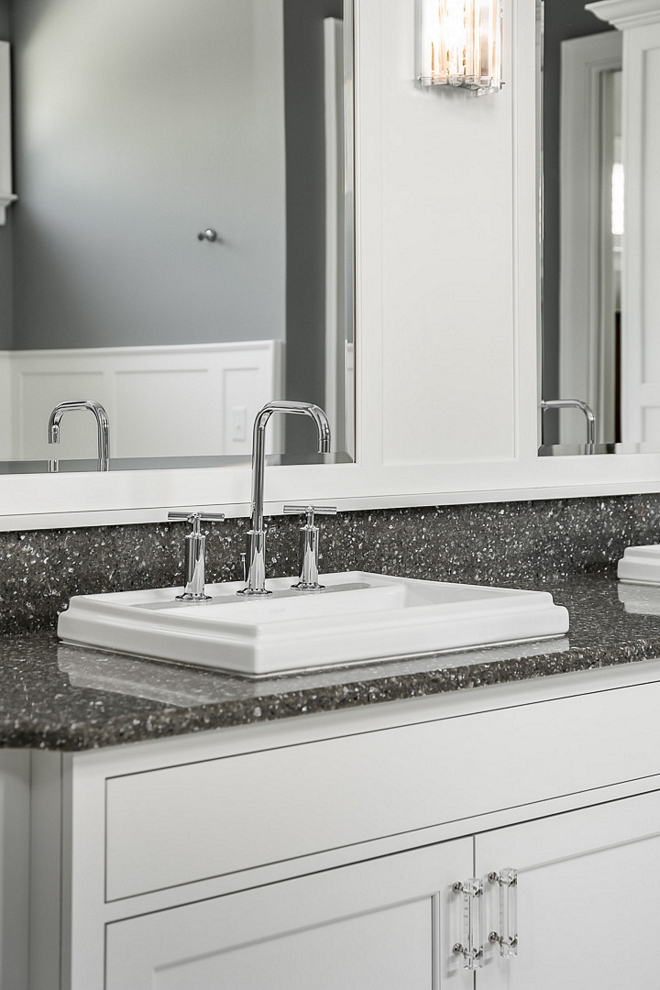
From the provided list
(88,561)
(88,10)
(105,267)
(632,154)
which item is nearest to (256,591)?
(88,561)

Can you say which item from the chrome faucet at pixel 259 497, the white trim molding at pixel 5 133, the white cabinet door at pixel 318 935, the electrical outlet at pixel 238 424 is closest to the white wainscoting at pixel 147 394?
the electrical outlet at pixel 238 424

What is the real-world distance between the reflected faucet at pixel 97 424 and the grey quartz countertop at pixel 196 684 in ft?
0.87

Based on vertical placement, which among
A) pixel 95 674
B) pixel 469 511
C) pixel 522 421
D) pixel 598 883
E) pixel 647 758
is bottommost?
pixel 598 883

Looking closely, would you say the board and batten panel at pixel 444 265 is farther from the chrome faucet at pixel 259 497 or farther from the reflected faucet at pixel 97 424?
the reflected faucet at pixel 97 424

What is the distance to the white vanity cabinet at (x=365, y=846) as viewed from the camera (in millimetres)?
1154

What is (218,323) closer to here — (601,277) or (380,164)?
(380,164)

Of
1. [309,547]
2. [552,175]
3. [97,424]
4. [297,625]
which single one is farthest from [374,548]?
[552,175]

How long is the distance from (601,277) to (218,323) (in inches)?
34.3

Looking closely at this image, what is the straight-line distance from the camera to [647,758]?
5.19 ft

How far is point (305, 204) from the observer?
188 cm

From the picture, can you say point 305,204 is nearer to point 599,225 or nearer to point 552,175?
point 552,175

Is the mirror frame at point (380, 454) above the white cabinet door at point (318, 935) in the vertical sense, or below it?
above

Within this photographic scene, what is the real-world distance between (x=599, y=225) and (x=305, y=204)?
27.0 inches

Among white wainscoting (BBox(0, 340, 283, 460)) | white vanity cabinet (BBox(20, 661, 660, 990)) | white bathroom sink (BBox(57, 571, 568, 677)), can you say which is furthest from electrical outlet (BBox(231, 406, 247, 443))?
white vanity cabinet (BBox(20, 661, 660, 990))
